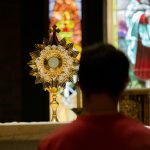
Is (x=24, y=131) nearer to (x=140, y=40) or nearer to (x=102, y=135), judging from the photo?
Result: (x=102, y=135)

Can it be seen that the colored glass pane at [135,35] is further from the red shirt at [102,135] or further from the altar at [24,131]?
the red shirt at [102,135]

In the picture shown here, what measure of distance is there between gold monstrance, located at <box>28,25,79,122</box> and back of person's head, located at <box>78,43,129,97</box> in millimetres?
1281

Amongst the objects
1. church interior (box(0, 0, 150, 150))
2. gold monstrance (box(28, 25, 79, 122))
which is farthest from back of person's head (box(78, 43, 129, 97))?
church interior (box(0, 0, 150, 150))

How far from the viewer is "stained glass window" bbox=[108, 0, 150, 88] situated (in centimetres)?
506

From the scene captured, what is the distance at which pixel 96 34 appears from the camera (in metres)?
5.22

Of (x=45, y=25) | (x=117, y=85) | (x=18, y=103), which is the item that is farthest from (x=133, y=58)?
(x=117, y=85)

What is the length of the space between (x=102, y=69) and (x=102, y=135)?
5.6 inches

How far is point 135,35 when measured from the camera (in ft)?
16.8

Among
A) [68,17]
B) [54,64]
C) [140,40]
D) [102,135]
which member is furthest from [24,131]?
[68,17]

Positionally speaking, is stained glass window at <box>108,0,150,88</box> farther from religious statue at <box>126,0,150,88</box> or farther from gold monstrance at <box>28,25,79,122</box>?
gold monstrance at <box>28,25,79,122</box>

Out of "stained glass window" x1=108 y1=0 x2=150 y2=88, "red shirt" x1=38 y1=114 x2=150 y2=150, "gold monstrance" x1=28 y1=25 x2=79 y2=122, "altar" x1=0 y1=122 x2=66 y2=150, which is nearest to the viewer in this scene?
"red shirt" x1=38 y1=114 x2=150 y2=150

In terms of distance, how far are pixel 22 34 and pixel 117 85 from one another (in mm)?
4386

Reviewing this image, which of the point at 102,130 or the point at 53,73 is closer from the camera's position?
the point at 102,130

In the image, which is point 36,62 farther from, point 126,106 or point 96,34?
point 96,34
